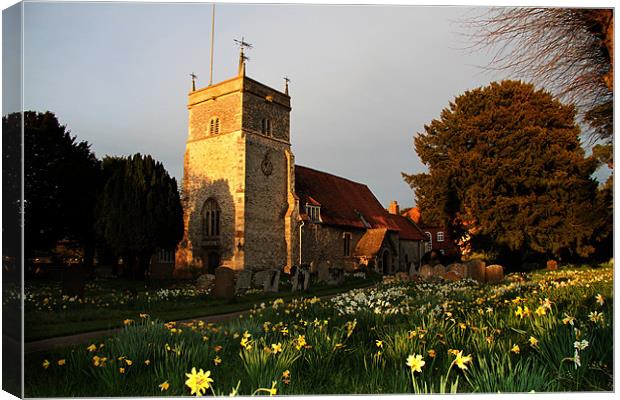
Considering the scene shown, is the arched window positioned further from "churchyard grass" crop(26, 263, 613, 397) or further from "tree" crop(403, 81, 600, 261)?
"churchyard grass" crop(26, 263, 613, 397)

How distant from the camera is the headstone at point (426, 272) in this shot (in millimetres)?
11778

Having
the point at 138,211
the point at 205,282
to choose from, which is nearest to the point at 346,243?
the point at 138,211

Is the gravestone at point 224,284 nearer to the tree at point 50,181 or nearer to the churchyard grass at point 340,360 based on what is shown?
the tree at point 50,181

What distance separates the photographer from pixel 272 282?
11344 millimetres

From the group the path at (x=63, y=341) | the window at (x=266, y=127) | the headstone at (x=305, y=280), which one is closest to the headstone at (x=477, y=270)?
the headstone at (x=305, y=280)

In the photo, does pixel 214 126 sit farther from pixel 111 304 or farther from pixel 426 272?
pixel 426 272

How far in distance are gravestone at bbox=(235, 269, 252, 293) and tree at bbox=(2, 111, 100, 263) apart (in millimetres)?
3530

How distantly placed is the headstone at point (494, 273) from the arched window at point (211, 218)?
6256 millimetres

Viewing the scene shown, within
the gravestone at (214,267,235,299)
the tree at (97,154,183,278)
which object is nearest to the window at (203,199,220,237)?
the tree at (97,154,183,278)

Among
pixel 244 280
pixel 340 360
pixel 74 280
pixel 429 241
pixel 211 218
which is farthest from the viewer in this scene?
pixel 211 218

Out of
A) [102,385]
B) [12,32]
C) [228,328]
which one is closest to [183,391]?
[102,385]

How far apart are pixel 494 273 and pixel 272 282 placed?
4855 millimetres

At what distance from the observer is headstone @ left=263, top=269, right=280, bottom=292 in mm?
11172

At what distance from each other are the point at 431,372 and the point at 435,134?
194 inches
